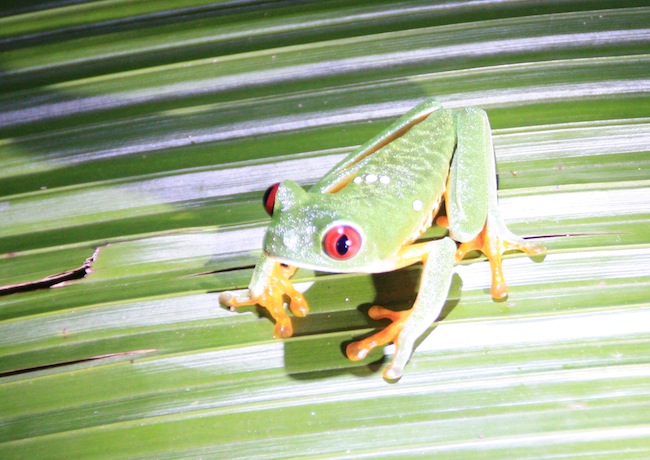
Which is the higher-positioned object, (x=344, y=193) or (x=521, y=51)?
(x=521, y=51)

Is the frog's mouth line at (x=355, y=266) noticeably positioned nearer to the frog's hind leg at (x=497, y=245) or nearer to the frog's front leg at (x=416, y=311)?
the frog's front leg at (x=416, y=311)

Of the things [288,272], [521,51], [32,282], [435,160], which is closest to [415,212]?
[435,160]

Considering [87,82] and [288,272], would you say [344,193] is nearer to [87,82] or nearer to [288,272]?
[288,272]

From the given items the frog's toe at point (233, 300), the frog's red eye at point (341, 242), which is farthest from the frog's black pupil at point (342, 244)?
the frog's toe at point (233, 300)

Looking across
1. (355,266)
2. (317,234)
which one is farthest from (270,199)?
(355,266)

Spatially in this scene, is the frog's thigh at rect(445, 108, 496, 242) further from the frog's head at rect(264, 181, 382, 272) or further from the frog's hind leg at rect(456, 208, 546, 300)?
the frog's head at rect(264, 181, 382, 272)

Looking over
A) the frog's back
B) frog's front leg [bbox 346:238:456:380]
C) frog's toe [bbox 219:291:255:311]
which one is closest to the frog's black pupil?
the frog's back
